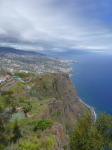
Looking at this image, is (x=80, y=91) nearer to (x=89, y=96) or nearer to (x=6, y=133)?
(x=89, y=96)

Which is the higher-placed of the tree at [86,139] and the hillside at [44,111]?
the tree at [86,139]

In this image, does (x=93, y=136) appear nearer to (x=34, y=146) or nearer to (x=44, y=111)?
(x=34, y=146)

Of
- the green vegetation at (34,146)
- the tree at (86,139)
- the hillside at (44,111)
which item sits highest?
the green vegetation at (34,146)

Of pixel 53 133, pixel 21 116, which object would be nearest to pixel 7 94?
pixel 21 116

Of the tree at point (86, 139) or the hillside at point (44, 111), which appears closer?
the tree at point (86, 139)

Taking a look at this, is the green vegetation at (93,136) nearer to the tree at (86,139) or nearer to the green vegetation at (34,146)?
the tree at (86,139)

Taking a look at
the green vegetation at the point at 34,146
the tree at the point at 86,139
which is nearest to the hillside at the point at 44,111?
the green vegetation at the point at 34,146
